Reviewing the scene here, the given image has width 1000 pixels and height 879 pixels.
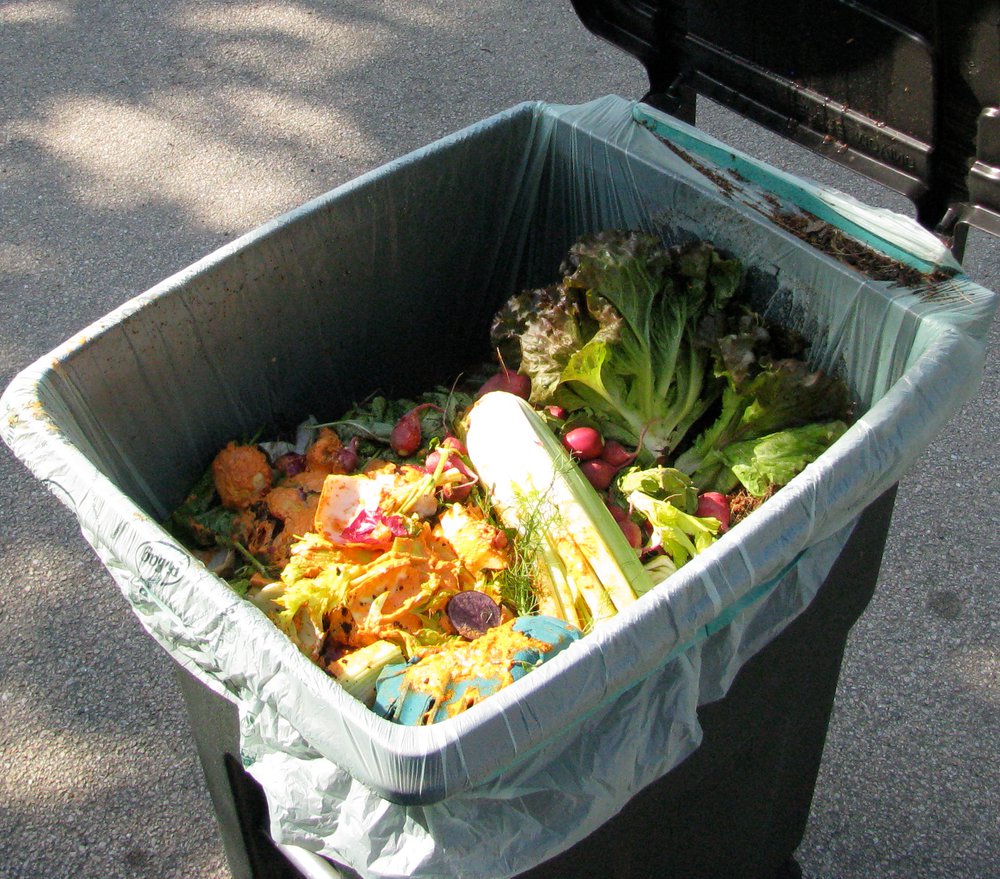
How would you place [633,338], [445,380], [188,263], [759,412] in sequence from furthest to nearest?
1. [188,263]
2. [445,380]
3. [633,338]
4. [759,412]

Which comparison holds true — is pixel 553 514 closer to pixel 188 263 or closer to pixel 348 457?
pixel 348 457

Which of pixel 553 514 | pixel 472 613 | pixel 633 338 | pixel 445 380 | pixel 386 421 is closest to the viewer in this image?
pixel 472 613

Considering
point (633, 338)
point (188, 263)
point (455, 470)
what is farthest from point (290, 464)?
point (188, 263)

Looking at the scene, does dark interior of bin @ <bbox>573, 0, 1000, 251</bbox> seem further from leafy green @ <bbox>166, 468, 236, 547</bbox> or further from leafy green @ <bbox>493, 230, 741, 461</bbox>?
leafy green @ <bbox>166, 468, 236, 547</bbox>

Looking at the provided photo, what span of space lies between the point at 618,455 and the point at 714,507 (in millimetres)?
200

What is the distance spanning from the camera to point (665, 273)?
197 cm

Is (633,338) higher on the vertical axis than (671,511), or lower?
higher

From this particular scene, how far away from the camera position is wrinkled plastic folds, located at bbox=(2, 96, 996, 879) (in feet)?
3.99

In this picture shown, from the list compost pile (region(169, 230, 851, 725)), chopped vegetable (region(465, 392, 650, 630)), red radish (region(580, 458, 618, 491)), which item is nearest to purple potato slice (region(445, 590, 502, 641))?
compost pile (region(169, 230, 851, 725))

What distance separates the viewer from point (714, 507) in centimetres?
183

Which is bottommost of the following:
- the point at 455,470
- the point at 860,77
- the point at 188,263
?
the point at 188,263

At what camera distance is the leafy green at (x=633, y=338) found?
76.5 inches

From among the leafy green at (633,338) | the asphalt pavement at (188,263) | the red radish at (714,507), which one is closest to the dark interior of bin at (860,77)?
the leafy green at (633,338)

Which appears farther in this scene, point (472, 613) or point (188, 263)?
point (188, 263)
